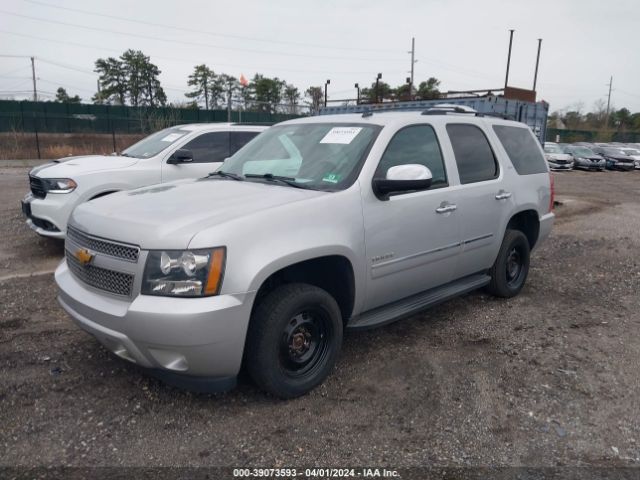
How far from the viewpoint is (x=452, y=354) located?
13.3ft

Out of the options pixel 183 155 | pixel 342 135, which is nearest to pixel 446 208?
pixel 342 135

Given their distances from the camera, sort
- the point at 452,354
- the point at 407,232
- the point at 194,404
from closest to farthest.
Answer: the point at 194,404 → the point at 407,232 → the point at 452,354

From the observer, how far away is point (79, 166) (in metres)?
6.75

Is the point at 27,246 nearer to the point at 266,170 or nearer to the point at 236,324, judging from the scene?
the point at 266,170

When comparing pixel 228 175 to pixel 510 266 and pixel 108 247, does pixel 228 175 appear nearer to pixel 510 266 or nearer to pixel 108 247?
pixel 108 247

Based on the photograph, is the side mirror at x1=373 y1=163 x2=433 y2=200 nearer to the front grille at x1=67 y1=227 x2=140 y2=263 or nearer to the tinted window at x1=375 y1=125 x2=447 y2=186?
the tinted window at x1=375 y1=125 x2=447 y2=186

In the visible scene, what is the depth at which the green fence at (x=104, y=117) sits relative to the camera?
101ft

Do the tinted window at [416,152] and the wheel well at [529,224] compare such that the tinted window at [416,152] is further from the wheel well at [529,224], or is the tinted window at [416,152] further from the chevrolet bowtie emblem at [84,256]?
the chevrolet bowtie emblem at [84,256]

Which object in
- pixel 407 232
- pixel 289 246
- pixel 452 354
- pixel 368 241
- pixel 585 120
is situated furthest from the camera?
pixel 585 120

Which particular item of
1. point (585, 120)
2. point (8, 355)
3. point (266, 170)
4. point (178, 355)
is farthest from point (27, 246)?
point (585, 120)

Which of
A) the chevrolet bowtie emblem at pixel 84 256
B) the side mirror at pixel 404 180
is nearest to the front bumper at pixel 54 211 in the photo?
the chevrolet bowtie emblem at pixel 84 256

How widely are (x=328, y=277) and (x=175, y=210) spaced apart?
1.13 metres

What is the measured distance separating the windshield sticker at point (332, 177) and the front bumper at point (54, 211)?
4.08m

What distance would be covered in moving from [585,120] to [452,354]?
8325 cm
